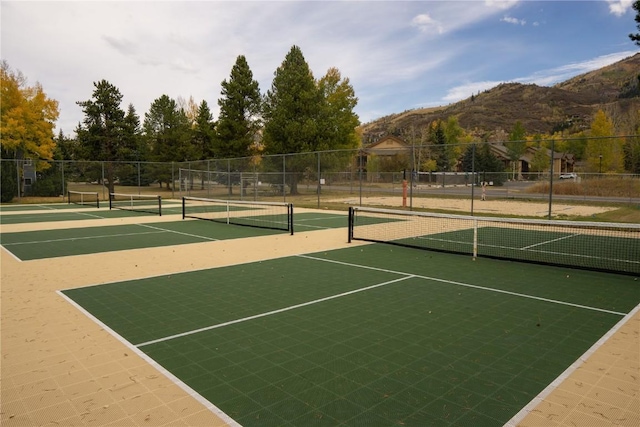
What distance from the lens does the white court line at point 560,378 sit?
11.6ft

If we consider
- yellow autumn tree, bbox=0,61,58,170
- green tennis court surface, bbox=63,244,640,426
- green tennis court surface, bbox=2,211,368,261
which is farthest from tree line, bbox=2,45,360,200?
green tennis court surface, bbox=63,244,640,426

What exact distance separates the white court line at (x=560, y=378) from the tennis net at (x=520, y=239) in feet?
9.69

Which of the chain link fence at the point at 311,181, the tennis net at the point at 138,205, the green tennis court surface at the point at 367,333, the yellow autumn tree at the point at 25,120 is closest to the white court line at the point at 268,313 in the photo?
the green tennis court surface at the point at 367,333

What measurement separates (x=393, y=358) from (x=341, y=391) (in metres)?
0.94

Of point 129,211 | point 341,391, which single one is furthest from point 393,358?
point 129,211

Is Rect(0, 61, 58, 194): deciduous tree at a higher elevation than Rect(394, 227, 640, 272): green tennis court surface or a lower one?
higher

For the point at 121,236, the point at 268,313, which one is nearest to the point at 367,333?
the point at 268,313

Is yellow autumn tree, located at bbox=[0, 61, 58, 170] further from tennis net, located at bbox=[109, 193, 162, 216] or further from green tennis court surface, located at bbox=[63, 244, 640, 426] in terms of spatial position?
green tennis court surface, located at bbox=[63, 244, 640, 426]

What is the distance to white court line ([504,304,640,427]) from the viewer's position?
3521 mm

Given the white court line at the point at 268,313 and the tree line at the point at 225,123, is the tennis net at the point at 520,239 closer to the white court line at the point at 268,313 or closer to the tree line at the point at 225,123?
the white court line at the point at 268,313

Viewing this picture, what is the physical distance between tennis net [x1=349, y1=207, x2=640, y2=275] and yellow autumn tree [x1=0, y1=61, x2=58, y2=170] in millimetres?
28759

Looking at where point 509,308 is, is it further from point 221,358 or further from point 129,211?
point 129,211

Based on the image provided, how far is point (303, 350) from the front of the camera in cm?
495

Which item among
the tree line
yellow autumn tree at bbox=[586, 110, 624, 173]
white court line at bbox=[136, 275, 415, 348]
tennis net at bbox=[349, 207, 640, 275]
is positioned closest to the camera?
white court line at bbox=[136, 275, 415, 348]
